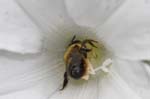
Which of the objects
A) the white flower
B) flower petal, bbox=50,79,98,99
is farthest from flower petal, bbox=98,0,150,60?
flower petal, bbox=50,79,98,99

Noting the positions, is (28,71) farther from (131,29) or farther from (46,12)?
(131,29)

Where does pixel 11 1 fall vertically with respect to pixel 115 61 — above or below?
above

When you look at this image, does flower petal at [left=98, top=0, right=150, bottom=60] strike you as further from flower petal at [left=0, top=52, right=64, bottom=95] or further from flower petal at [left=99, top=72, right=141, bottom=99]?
flower petal at [left=0, top=52, right=64, bottom=95]

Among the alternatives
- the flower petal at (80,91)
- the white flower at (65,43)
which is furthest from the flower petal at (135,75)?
the flower petal at (80,91)

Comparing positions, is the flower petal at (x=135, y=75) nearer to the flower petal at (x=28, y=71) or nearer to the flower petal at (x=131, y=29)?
the flower petal at (x=131, y=29)

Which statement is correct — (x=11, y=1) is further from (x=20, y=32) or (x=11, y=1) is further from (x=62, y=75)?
(x=62, y=75)

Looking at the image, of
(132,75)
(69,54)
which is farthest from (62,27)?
(132,75)

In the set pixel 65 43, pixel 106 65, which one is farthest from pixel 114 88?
pixel 65 43
